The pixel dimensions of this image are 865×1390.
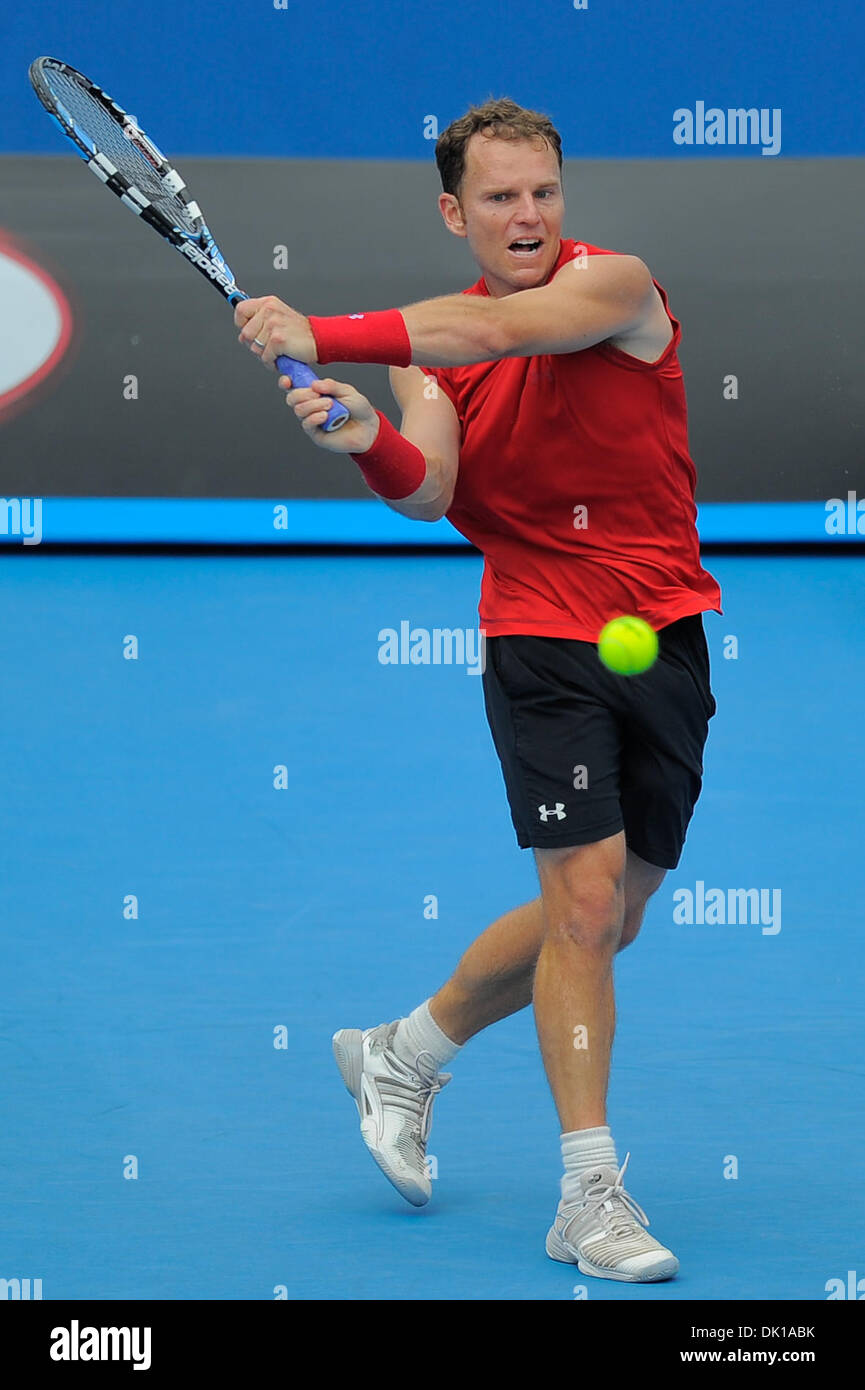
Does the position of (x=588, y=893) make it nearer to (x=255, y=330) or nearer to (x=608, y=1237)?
(x=608, y=1237)

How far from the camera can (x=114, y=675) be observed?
734 cm

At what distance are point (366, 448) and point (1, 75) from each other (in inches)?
351

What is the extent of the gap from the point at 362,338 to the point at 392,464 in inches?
8.6

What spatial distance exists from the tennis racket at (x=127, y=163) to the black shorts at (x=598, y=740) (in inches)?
30.1

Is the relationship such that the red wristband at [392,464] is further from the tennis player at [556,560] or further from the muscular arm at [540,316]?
the muscular arm at [540,316]

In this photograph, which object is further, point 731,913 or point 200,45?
point 200,45

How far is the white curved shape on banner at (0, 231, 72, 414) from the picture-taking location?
10.3m

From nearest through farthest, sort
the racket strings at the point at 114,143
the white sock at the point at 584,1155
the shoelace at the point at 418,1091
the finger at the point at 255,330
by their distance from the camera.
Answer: the finger at the point at 255,330
the white sock at the point at 584,1155
the shoelace at the point at 418,1091
the racket strings at the point at 114,143

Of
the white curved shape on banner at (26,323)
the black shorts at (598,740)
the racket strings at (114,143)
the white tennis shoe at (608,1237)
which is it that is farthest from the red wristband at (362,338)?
the white curved shape on banner at (26,323)

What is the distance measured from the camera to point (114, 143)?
3.51m

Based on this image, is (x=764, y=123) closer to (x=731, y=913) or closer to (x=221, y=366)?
(x=221, y=366)

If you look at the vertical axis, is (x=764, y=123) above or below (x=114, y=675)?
above

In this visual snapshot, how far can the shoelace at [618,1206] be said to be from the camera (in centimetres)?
281
